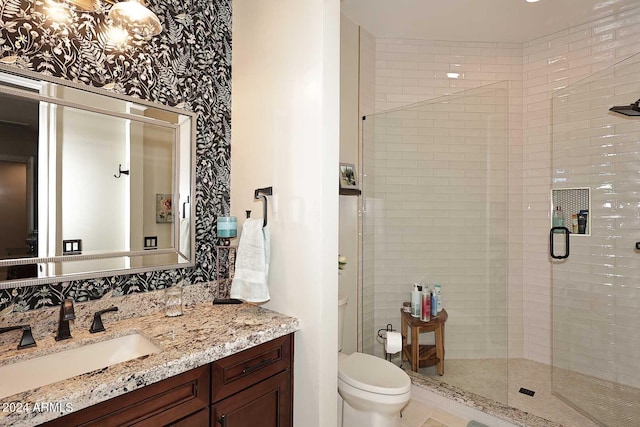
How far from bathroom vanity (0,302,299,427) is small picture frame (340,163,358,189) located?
46.9 inches

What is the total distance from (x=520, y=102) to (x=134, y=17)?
301cm

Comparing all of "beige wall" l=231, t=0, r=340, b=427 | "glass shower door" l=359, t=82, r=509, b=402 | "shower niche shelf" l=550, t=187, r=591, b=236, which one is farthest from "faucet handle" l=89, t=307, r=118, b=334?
"shower niche shelf" l=550, t=187, r=591, b=236

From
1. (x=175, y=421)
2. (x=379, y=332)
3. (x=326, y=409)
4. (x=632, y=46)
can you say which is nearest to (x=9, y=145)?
(x=175, y=421)

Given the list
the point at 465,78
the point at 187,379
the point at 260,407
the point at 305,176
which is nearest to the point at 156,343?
the point at 187,379

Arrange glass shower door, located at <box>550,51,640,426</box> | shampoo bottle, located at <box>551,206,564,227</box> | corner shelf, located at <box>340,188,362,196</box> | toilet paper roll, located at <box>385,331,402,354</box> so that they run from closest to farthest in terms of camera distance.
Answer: toilet paper roll, located at <box>385,331,402,354</box>, glass shower door, located at <box>550,51,640,426</box>, corner shelf, located at <box>340,188,362,196</box>, shampoo bottle, located at <box>551,206,564,227</box>

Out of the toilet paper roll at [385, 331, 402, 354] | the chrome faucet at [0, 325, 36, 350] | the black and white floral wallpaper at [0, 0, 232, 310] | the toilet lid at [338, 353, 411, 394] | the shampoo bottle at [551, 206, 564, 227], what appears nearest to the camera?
the chrome faucet at [0, 325, 36, 350]

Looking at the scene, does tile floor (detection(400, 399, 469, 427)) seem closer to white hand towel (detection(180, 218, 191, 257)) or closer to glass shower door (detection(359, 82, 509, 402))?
glass shower door (detection(359, 82, 509, 402))

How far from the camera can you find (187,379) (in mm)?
1046

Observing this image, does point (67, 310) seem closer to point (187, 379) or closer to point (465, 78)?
point (187, 379)

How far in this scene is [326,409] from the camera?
4.60ft

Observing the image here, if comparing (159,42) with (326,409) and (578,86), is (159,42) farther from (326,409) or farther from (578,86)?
(578,86)

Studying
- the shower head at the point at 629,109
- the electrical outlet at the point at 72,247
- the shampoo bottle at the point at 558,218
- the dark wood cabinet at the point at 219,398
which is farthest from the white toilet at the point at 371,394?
the shower head at the point at 629,109

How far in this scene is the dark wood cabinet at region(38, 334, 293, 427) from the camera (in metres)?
0.90

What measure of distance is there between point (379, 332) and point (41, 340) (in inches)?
85.3
